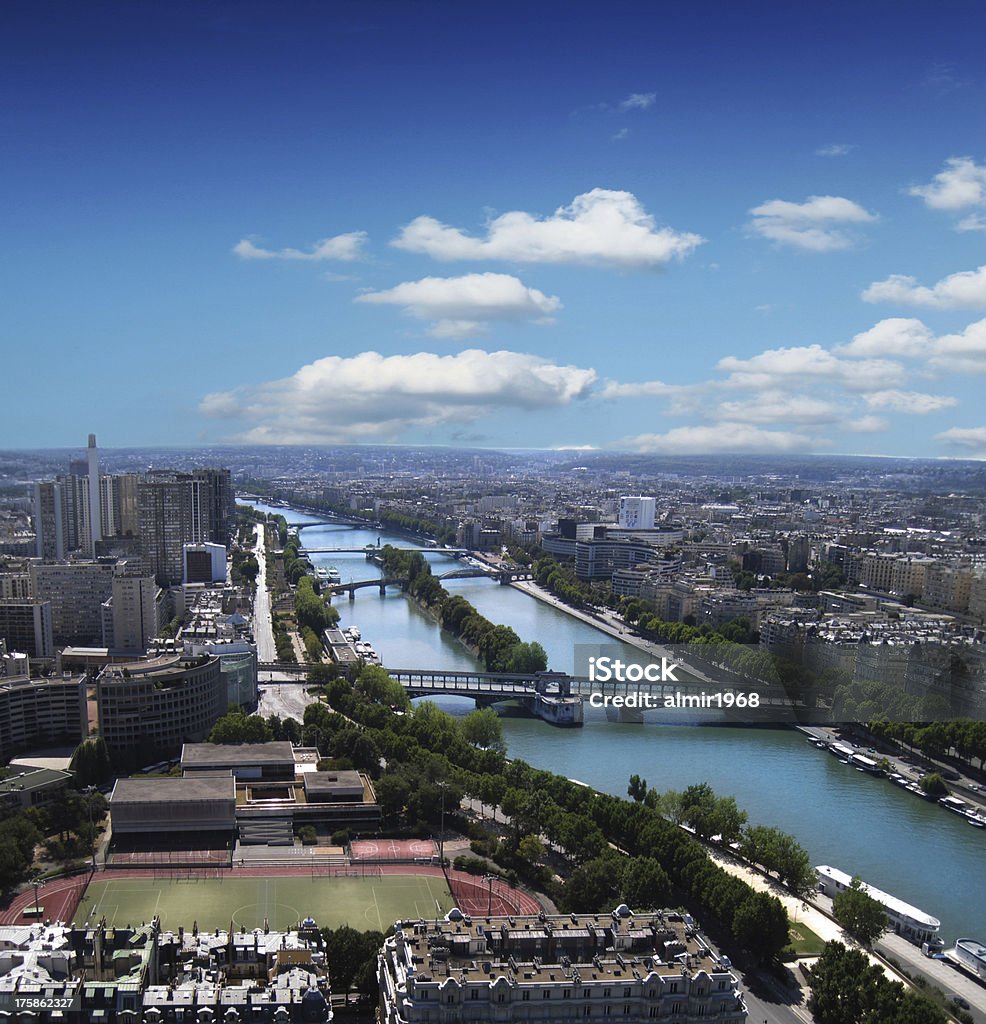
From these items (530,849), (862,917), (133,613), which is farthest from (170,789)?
(133,613)

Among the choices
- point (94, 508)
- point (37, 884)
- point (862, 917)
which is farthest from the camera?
point (94, 508)

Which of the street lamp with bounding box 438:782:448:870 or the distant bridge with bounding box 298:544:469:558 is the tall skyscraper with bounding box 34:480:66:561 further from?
the street lamp with bounding box 438:782:448:870

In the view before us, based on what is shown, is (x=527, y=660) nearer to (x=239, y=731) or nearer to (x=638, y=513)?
(x=239, y=731)

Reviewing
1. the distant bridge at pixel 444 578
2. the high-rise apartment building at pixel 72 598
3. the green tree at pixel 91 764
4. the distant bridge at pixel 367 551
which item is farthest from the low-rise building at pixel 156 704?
the distant bridge at pixel 367 551

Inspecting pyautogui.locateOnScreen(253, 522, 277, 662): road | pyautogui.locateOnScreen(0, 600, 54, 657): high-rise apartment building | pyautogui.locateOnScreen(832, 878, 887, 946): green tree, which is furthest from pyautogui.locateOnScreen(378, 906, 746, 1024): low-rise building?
pyautogui.locateOnScreen(0, 600, 54, 657): high-rise apartment building

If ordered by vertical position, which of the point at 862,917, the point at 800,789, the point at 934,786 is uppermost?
the point at 862,917

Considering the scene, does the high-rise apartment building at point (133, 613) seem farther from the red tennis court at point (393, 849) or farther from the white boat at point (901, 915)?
the white boat at point (901, 915)
